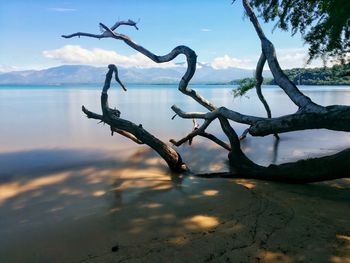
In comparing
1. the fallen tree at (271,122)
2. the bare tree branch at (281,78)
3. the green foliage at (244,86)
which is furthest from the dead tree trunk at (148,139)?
the green foliage at (244,86)

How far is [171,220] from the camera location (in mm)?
4547

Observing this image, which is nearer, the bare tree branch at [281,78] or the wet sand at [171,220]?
the wet sand at [171,220]

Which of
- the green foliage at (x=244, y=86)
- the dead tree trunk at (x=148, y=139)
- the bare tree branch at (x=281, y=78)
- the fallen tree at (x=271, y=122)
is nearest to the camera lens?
the fallen tree at (x=271, y=122)

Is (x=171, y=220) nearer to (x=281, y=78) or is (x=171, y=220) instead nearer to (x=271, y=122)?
(x=271, y=122)

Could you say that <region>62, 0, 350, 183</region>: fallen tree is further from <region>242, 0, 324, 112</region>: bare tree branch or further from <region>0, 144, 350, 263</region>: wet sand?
<region>0, 144, 350, 263</region>: wet sand

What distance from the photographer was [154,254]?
3.50m

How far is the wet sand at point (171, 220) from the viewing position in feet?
11.5

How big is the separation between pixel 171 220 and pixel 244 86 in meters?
9.10

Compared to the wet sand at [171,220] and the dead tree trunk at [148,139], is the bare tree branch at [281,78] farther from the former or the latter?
the dead tree trunk at [148,139]

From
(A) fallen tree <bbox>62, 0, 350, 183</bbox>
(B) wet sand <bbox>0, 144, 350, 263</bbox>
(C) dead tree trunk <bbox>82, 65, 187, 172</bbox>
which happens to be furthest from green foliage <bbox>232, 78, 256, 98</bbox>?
(B) wet sand <bbox>0, 144, 350, 263</bbox>

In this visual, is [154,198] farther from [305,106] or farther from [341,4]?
[341,4]

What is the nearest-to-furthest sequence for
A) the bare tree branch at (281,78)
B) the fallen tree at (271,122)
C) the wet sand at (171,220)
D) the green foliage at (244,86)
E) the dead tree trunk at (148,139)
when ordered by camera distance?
the wet sand at (171,220), the fallen tree at (271,122), the bare tree branch at (281,78), the dead tree trunk at (148,139), the green foliage at (244,86)

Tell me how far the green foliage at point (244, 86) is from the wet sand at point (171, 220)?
6124mm

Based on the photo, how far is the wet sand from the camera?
139 inches
